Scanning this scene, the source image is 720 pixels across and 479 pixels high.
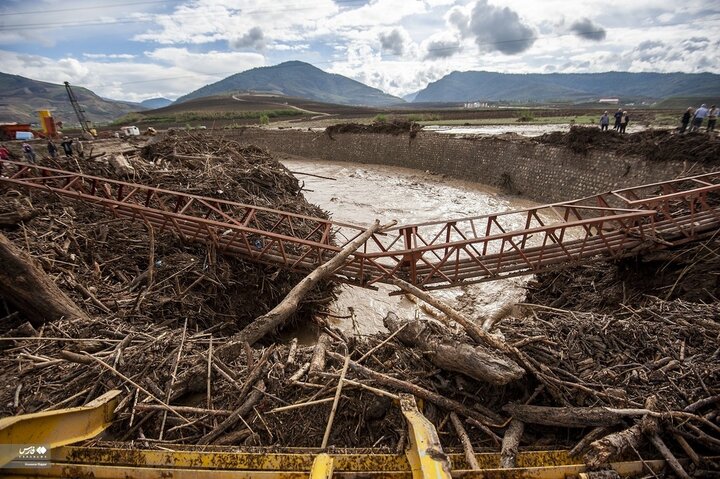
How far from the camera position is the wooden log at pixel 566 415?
3.12 metres

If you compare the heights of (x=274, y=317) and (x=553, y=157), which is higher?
(x=553, y=157)

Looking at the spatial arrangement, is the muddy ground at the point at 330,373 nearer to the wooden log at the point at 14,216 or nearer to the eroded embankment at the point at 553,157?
the wooden log at the point at 14,216

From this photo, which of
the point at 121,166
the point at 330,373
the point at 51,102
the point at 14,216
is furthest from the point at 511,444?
the point at 51,102

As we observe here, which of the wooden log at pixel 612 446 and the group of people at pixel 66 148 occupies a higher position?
the group of people at pixel 66 148

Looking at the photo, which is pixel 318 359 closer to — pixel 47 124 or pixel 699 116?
pixel 699 116

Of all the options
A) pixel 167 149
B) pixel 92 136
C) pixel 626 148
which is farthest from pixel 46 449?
pixel 92 136

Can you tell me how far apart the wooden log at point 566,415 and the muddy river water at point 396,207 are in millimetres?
2037

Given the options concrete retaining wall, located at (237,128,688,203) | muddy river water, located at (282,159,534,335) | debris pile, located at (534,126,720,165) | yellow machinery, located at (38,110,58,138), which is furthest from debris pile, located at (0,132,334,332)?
yellow machinery, located at (38,110,58,138)

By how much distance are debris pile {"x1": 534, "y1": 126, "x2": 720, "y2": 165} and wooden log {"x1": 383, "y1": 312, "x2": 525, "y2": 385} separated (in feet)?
43.6

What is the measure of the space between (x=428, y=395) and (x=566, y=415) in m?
1.33

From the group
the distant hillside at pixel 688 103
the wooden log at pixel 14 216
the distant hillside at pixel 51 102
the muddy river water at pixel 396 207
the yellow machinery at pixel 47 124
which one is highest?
the distant hillside at pixel 51 102

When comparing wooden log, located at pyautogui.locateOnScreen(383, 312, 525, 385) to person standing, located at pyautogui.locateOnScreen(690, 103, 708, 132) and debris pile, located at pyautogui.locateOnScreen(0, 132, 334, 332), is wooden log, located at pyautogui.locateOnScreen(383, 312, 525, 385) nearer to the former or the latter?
debris pile, located at pyautogui.locateOnScreen(0, 132, 334, 332)

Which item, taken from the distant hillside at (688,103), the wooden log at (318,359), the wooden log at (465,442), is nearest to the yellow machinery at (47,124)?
the wooden log at (318,359)

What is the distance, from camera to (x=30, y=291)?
4746 mm
